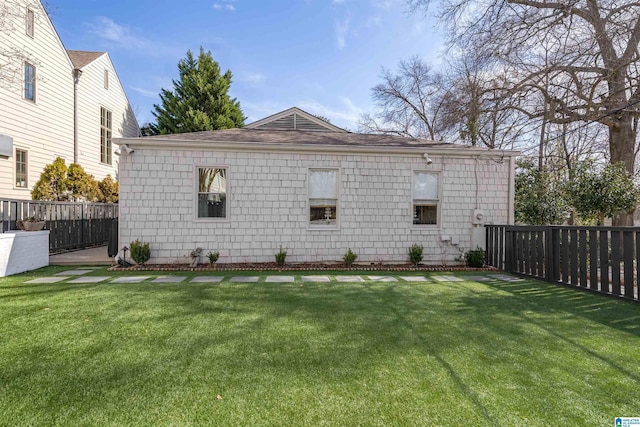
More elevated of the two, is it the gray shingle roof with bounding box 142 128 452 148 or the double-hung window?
the double-hung window

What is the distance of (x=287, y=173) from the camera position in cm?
757

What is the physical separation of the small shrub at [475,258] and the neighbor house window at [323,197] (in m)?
3.29

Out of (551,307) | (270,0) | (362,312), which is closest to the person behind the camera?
(362,312)

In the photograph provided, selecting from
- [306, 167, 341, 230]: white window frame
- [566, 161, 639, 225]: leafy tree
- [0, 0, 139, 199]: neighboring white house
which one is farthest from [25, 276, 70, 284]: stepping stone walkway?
[566, 161, 639, 225]: leafy tree

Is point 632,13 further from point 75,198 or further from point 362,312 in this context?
point 75,198

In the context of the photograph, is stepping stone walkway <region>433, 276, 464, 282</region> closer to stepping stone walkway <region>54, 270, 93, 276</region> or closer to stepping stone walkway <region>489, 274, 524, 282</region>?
stepping stone walkway <region>489, 274, 524, 282</region>

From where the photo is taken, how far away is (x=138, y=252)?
6918mm

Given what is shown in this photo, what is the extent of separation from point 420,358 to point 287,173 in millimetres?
5567

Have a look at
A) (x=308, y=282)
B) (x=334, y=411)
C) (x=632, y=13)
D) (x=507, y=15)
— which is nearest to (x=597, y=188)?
(x=632, y=13)

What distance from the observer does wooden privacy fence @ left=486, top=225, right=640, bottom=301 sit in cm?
462

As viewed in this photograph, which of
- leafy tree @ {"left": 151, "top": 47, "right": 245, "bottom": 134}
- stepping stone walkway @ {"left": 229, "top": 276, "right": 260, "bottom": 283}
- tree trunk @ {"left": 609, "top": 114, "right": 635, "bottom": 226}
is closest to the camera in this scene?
stepping stone walkway @ {"left": 229, "top": 276, "right": 260, "bottom": 283}

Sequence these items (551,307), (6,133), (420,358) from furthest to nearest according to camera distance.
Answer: (6,133)
(551,307)
(420,358)

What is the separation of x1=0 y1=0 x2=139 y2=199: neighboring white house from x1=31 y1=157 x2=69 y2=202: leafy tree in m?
0.69

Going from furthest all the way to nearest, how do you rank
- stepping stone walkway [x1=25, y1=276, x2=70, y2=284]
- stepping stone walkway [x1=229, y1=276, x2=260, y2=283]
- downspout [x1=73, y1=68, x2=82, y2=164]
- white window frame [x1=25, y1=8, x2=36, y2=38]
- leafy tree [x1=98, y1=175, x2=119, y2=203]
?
downspout [x1=73, y1=68, x2=82, y2=164]
leafy tree [x1=98, y1=175, x2=119, y2=203]
white window frame [x1=25, y1=8, x2=36, y2=38]
stepping stone walkway [x1=229, y1=276, x2=260, y2=283]
stepping stone walkway [x1=25, y1=276, x2=70, y2=284]
